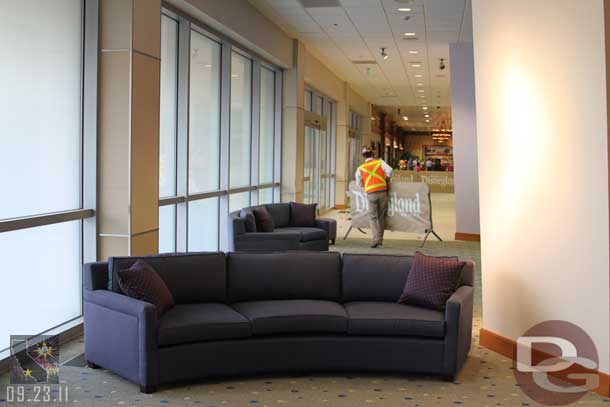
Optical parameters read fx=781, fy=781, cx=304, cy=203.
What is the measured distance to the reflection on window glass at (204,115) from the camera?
993 centimetres

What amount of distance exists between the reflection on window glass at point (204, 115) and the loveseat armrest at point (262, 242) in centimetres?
90

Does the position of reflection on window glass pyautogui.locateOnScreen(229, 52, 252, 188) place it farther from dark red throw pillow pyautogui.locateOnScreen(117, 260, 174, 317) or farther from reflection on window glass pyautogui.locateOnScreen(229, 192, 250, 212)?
dark red throw pillow pyautogui.locateOnScreen(117, 260, 174, 317)

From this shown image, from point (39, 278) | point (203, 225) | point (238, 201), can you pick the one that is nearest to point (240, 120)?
point (238, 201)

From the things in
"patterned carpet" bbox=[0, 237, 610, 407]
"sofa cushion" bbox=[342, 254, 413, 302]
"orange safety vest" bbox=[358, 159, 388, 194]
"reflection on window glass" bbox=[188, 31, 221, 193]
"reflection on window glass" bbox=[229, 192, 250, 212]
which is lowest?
"patterned carpet" bbox=[0, 237, 610, 407]

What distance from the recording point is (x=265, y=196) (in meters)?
14.4

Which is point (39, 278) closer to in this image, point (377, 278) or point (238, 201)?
point (377, 278)

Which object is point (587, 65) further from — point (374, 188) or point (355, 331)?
point (374, 188)

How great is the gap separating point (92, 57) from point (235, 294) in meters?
2.61

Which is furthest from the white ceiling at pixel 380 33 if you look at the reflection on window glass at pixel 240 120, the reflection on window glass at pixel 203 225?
the reflection on window glass at pixel 203 225


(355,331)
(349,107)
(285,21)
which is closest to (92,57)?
(355,331)

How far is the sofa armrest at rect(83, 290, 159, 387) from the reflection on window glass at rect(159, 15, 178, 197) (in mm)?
3522

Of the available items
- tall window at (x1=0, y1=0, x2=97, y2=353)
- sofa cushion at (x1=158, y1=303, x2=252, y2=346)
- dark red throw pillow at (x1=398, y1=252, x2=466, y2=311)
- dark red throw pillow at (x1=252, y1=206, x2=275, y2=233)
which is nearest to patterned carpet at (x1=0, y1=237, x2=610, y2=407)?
sofa cushion at (x1=158, y1=303, x2=252, y2=346)

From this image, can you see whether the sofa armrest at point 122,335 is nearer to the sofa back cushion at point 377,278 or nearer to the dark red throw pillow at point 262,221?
the sofa back cushion at point 377,278

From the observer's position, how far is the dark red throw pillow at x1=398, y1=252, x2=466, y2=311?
577cm
